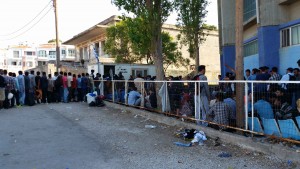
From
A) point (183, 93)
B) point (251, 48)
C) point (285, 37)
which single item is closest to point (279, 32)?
point (285, 37)

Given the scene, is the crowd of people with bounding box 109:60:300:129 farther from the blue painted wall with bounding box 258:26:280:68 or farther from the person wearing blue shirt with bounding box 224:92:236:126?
the blue painted wall with bounding box 258:26:280:68

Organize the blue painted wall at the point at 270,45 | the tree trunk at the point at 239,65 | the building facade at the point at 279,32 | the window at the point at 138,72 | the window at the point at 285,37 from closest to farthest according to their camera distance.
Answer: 1. the tree trunk at the point at 239,65
2. the building facade at the point at 279,32
3. the window at the point at 285,37
4. the blue painted wall at the point at 270,45
5. the window at the point at 138,72

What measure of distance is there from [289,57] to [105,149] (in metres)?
9.40

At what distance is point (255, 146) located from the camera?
18.8ft

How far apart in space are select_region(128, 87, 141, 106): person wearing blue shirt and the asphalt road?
5.59ft

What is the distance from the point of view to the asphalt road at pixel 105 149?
5.32 m

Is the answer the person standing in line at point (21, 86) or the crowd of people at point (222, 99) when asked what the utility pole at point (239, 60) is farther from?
the person standing in line at point (21, 86)

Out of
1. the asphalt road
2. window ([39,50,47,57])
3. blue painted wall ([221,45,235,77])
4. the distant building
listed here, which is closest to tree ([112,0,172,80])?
the asphalt road

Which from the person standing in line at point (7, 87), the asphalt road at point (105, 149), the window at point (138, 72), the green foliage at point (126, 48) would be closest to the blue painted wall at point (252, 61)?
the window at point (138, 72)

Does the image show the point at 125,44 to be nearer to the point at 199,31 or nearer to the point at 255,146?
the point at 199,31

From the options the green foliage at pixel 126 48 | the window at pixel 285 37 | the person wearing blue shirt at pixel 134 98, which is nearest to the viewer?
the person wearing blue shirt at pixel 134 98

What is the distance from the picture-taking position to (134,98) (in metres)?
11.9

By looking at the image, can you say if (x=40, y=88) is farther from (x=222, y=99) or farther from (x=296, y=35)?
(x=296, y=35)

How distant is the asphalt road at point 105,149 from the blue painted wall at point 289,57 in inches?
261
